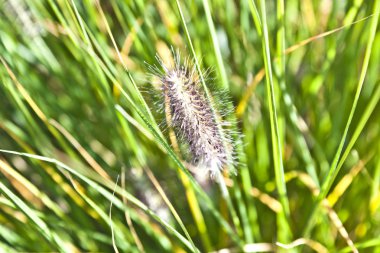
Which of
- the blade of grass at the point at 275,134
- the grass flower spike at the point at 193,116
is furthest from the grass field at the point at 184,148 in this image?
the grass flower spike at the point at 193,116

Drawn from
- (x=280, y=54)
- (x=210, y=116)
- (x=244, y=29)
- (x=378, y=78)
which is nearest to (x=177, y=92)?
(x=210, y=116)

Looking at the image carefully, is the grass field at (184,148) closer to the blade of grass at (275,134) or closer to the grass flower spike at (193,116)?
the blade of grass at (275,134)

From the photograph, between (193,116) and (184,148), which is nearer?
(193,116)

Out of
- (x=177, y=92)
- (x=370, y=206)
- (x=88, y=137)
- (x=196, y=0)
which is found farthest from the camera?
(x=88, y=137)

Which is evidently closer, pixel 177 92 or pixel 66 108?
pixel 177 92

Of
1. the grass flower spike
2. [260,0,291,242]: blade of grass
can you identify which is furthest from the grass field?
the grass flower spike

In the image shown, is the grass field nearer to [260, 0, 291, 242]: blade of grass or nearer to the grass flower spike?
[260, 0, 291, 242]: blade of grass

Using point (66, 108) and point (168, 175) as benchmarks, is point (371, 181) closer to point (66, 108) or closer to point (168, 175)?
point (168, 175)
